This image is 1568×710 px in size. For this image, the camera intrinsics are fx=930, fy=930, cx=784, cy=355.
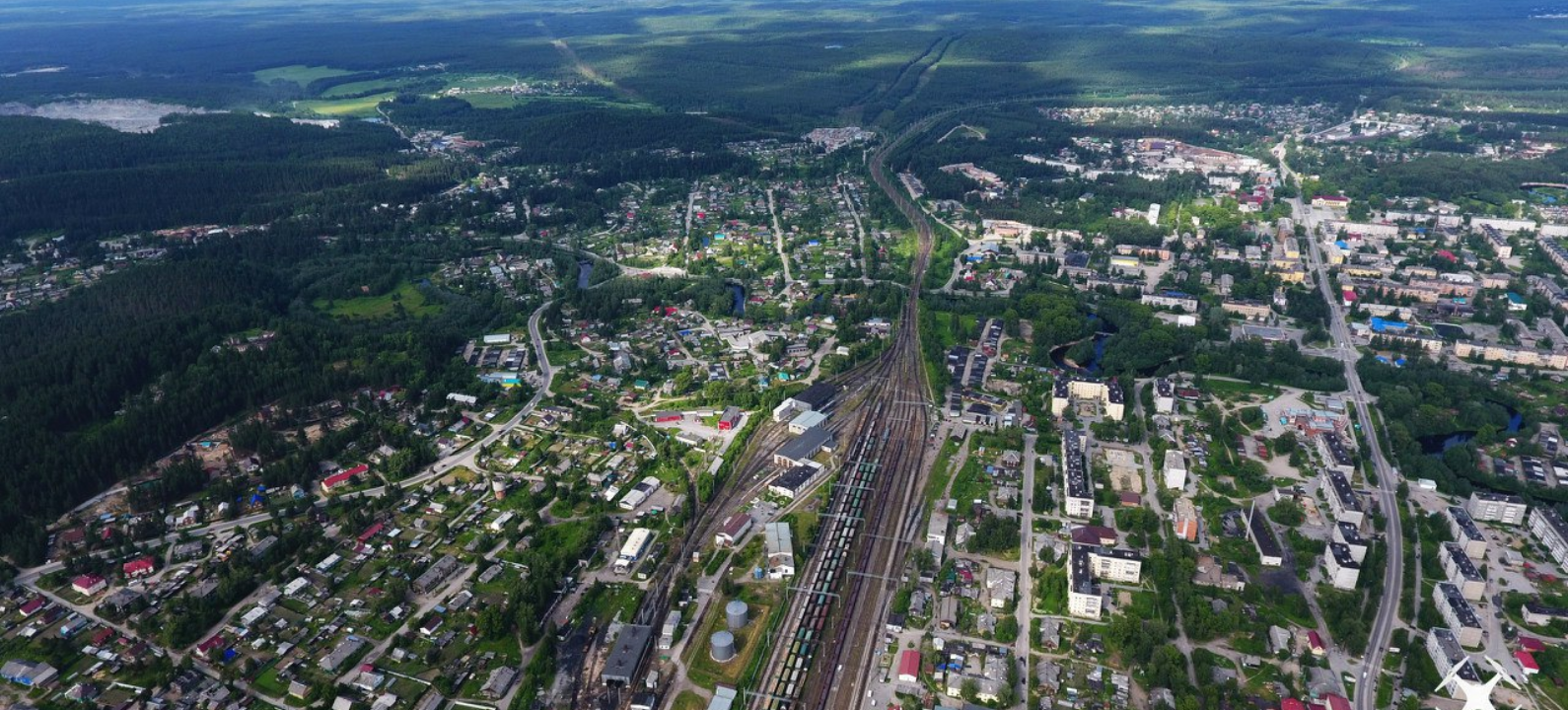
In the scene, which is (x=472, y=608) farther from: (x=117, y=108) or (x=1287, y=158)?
(x=117, y=108)

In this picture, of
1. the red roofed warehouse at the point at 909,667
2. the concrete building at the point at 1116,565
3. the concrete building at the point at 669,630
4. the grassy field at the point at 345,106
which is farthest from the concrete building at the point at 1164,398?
the grassy field at the point at 345,106

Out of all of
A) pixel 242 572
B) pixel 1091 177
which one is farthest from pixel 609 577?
pixel 1091 177

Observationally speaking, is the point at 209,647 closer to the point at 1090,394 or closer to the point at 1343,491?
the point at 1090,394

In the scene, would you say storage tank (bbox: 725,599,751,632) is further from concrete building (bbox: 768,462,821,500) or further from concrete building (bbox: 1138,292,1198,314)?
concrete building (bbox: 1138,292,1198,314)

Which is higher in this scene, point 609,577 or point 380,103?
point 380,103

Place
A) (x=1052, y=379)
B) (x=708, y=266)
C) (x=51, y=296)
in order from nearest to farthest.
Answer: (x=1052, y=379) → (x=51, y=296) → (x=708, y=266)

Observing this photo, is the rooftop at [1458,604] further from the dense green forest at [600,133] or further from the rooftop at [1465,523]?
the dense green forest at [600,133]

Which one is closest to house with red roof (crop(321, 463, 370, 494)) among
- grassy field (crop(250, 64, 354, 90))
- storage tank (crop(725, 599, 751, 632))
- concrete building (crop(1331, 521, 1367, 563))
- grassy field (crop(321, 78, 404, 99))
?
storage tank (crop(725, 599, 751, 632))
